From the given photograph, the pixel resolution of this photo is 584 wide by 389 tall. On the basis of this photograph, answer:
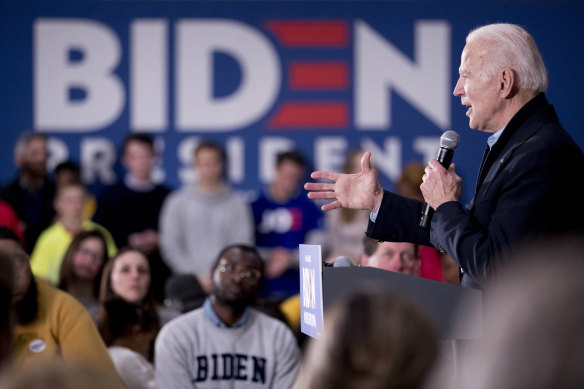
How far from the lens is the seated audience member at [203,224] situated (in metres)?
6.30

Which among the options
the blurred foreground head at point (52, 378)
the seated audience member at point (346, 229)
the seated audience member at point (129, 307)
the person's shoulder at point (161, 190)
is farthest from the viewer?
the person's shoulder at point (161, 190)

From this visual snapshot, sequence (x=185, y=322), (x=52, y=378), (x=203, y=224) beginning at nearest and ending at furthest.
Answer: (x=52, y=378) → (x=185, y=322) → (x=203, y=224)

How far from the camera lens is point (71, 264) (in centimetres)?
535

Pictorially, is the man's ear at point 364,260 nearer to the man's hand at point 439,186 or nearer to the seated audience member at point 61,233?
the man's hand at point 439,186

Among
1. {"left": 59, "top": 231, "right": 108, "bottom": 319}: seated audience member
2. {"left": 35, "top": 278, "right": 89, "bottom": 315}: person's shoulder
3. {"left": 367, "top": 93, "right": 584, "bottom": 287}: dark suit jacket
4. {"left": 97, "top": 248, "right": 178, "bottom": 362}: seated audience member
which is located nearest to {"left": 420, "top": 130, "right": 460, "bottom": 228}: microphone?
{"left": 367, "top": 93, "right": 584, "bottom": 287}: dark suit jacket

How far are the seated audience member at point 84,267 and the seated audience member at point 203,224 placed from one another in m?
0.89

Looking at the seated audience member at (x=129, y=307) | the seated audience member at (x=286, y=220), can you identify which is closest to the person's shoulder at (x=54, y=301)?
the seated audience member at (x=129, y=307)

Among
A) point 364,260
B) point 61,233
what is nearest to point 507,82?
point 364,260

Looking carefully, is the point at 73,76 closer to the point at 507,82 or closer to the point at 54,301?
the point at 54,301

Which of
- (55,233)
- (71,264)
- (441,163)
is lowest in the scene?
(71,264)

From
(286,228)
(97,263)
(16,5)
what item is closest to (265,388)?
(97,263)

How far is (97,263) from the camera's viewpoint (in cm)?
540

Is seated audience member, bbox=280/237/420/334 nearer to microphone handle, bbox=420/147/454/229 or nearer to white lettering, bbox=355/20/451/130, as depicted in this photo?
microphone handle, bbox=420/147/454/229

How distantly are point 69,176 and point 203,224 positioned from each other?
1.30m
